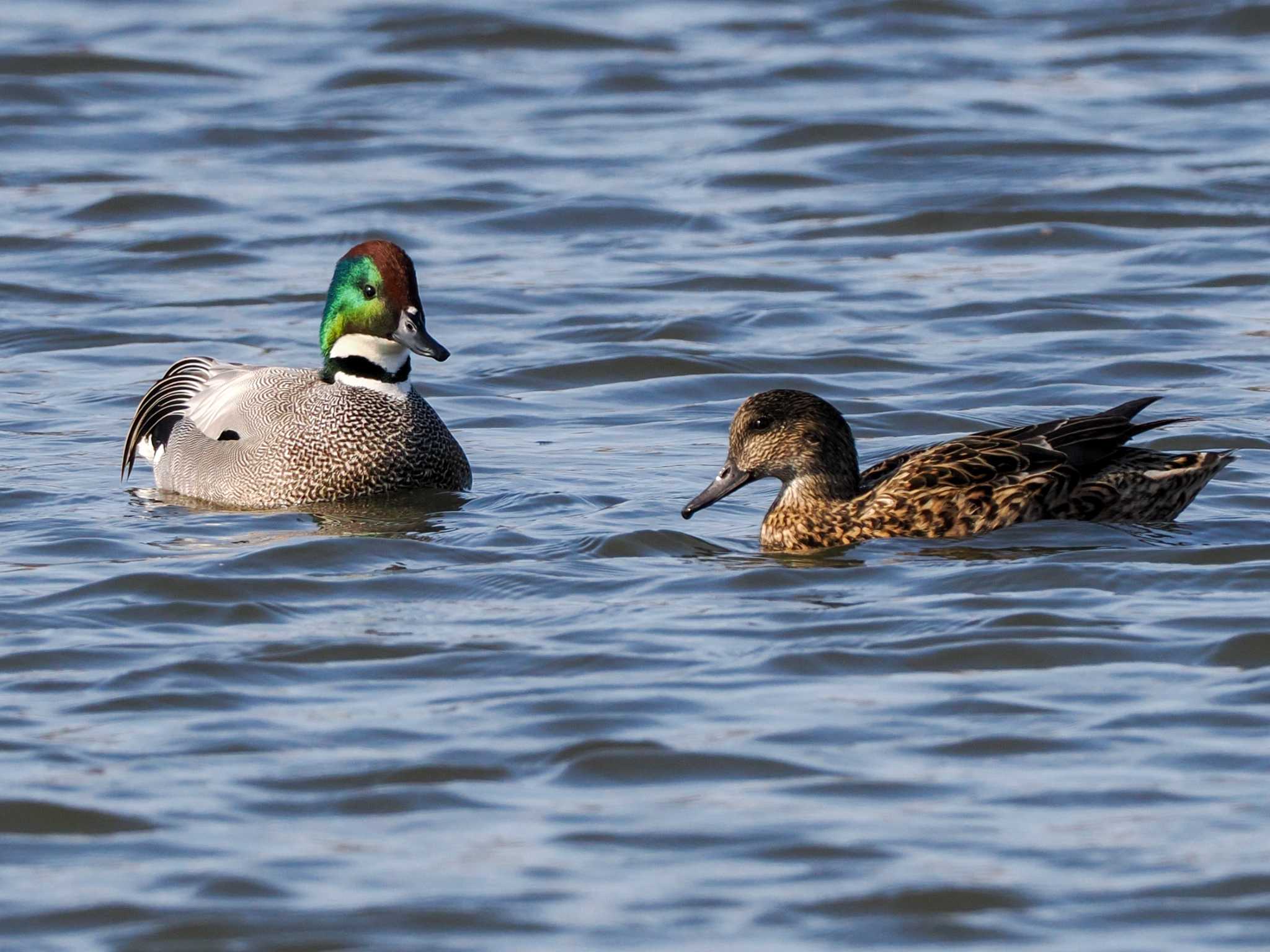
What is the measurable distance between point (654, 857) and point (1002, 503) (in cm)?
341

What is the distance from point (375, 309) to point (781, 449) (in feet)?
6.81

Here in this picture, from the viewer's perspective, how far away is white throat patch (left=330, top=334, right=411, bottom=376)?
35.7 feet

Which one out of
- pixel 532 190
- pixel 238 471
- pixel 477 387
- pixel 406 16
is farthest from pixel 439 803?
pixel 406 16

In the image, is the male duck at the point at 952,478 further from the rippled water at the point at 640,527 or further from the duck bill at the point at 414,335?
the duck bill at the point at 414,335

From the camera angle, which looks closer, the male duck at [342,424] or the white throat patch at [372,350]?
the male duck at [342,424]

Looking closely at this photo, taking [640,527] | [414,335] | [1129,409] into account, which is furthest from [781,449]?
[414,335]

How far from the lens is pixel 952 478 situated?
367 inches

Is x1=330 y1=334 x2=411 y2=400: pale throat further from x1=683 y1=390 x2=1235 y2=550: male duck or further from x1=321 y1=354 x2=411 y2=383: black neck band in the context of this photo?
x1=683 y1=390 x2=1235 y2=550: male duck

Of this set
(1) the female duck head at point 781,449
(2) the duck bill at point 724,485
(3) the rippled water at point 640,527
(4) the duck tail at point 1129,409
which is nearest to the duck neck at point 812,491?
(1) the female duck head at point 781,449

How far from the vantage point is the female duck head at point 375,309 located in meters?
10.6

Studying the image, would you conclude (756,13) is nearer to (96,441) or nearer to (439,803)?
(96,441)

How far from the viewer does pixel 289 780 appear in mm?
6754

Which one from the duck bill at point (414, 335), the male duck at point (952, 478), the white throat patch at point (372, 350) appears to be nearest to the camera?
the male duck at point (952, 478)

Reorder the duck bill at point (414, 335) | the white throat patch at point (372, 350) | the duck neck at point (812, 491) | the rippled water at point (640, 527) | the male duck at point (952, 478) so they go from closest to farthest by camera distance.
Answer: the rippled water at point (640, 527) < the male duck at point (952, 478) < the duck neck at point (812, 491) < the duck bill at point (414, 335) < the white throat patch at point (372, 350)
